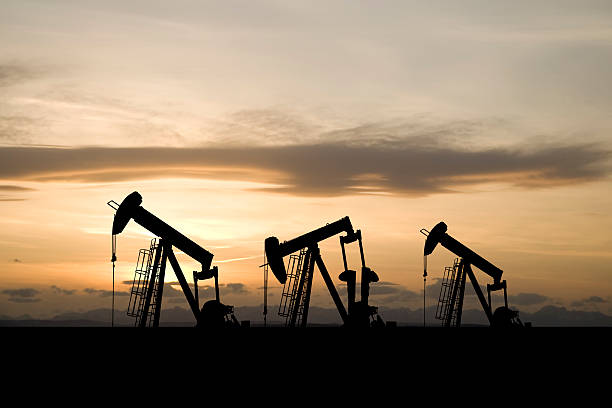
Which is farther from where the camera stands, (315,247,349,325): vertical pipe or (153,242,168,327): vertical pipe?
(315,247,349,325): vertical pipe

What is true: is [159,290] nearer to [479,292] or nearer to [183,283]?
[183,283]

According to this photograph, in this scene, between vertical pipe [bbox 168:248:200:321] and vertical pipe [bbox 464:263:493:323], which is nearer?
vertical pipe [bbox 168:248:200:321]

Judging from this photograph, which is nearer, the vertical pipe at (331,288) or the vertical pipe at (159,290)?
the vertical pipe at (159,290)

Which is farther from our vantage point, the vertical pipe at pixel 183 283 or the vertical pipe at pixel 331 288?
the vertical pipe at pixel 331 288

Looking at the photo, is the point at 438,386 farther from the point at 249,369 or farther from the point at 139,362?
the point at 139,362

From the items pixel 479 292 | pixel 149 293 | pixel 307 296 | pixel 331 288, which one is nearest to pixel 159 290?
pixel 149 293

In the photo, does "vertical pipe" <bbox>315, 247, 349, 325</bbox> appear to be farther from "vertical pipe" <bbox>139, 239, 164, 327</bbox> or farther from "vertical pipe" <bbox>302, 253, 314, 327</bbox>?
"vertical pipe" <bbox>139, 239, 164, 327</bbox>

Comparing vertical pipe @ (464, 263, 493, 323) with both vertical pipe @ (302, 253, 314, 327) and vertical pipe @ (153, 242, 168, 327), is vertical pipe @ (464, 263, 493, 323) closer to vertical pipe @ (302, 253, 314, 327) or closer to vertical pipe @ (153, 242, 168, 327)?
vertical pipe @ (302, 253, 314, 327)

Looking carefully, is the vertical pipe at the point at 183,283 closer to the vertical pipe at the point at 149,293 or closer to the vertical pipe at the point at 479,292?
the vertical pipe at the point at 149,293

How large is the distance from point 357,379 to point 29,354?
8970 millimetres

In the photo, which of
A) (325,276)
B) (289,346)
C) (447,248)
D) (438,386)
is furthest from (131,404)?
(447,248)

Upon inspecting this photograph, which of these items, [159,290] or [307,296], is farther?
[307,296]

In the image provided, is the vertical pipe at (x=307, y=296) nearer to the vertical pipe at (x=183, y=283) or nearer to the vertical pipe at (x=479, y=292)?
the vertical pipe at (x=183, y=283)

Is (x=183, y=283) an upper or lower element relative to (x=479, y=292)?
upper
